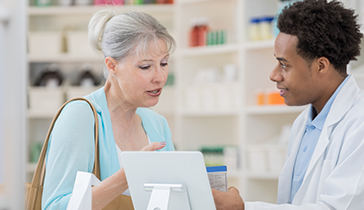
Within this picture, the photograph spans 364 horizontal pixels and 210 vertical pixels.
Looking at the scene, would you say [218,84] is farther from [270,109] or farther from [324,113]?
[324,113]

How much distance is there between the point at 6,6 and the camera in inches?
25.6

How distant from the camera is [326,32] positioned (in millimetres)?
1354

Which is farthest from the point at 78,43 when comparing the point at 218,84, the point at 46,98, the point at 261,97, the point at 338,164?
the point at 338,164

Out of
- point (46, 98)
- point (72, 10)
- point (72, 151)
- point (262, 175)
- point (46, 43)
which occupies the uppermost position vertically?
point (72, 10)

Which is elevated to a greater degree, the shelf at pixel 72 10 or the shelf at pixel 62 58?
the shelf at pixel 72 10

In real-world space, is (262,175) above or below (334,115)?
below

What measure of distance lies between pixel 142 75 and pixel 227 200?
21.5 inches

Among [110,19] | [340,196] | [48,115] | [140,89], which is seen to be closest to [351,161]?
[340,196]

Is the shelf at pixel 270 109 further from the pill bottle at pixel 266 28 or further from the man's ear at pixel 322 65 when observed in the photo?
the man's ear at pixel 322 65

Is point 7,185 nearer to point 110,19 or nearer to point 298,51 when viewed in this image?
point 110,19

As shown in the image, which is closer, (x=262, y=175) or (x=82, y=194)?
(x=82, y=194)

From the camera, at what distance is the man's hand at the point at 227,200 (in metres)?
1.15

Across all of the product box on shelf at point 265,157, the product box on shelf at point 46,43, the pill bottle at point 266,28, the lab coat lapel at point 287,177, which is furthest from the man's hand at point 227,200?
the product box on shelf at point 46,43

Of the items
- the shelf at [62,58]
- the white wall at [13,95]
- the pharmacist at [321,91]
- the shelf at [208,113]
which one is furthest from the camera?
the shelf at [62,58]
